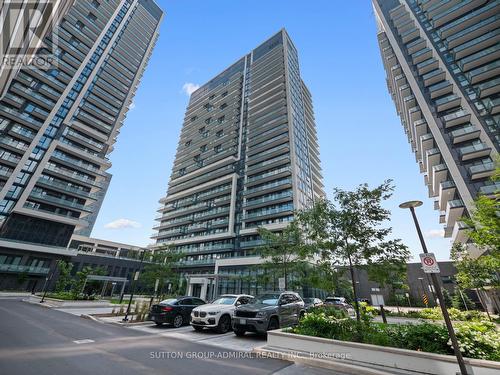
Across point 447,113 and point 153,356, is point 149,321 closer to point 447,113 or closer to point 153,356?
point 153,356

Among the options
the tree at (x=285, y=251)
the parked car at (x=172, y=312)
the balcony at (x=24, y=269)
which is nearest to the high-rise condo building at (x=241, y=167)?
the tree at (x=285, y=251)

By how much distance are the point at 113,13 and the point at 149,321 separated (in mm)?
83397

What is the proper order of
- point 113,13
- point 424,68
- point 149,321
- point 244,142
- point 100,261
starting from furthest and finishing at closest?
point 113,13
point 244,142
point 100,261
point 424,68
point 149,321

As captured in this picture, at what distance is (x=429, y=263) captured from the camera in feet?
20.6

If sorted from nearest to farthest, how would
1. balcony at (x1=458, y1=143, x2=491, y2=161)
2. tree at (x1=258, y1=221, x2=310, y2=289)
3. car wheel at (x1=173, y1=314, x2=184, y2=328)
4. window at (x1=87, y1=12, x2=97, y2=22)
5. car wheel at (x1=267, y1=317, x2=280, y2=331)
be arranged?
car wheel at (x1=267, y1=317, x2=280, y2=331), car wheel at (x1=173, y1=314, x2=184, y2=328), tree at (x1=258, y1=221, x2=310, y2=289), balcony at (x1=458, y1=143, x2=491, y2=161), window at (x1=87, y1=12, x2=97, y2=22)

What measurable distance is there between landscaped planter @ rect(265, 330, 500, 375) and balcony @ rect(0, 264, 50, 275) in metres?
52.8

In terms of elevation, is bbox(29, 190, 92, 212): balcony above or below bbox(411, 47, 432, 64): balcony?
below

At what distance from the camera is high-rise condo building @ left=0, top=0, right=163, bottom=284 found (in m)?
41.9

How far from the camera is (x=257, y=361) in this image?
689 centimetres

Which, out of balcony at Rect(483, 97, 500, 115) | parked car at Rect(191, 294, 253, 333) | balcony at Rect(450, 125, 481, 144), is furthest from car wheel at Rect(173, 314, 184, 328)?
balcony at Rect(483, 97, 500, 115)

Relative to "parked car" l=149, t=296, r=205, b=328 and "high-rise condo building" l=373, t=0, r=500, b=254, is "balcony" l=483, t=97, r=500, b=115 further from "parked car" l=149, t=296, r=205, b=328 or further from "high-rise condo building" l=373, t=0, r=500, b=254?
"parked car" l=149, t=296, r=205, b=328

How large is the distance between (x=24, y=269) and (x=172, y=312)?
45.6m

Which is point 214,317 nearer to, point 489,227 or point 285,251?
point 285,251

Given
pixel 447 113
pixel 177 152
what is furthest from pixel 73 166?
pixel 447 113
